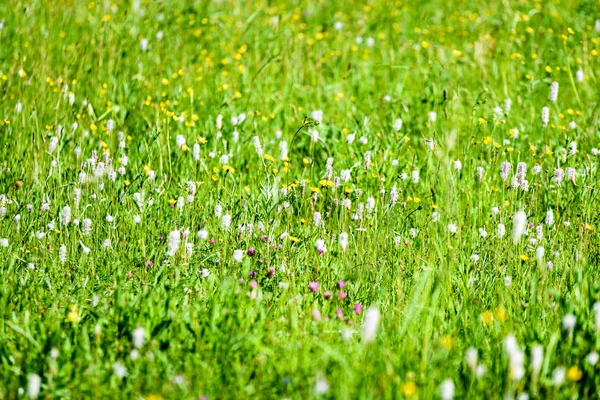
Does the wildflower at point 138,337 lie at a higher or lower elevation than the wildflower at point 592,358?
higher

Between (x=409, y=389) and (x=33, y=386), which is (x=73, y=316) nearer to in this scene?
(x=33, y=386)

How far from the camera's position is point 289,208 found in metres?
3.41

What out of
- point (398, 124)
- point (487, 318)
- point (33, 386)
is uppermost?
point (33, 386)

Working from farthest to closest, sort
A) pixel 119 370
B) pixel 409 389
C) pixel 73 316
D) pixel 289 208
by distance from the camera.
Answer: pixel 289 208 < pixel 73 316 < pixel 119 370 < pixel 409 389

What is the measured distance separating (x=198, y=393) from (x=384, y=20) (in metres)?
4.75

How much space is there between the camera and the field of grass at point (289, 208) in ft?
7.60

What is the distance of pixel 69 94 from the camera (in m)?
4.33

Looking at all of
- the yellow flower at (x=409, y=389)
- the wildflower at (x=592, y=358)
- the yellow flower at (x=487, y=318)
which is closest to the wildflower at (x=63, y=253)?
the yellow flower at (x=409, y=389)

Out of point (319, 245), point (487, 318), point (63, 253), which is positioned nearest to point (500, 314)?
point (487, 318)

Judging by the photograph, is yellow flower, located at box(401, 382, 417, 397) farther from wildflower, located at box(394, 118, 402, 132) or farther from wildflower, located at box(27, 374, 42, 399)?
wildflower, located at box(394, 118, 402, 132)

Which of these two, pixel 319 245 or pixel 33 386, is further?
pixel 319 245

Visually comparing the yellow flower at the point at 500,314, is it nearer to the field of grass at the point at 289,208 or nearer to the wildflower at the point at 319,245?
the field of grass at the point at 289,208

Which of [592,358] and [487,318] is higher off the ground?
[592,358]

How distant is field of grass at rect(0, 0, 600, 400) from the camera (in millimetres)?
2316
